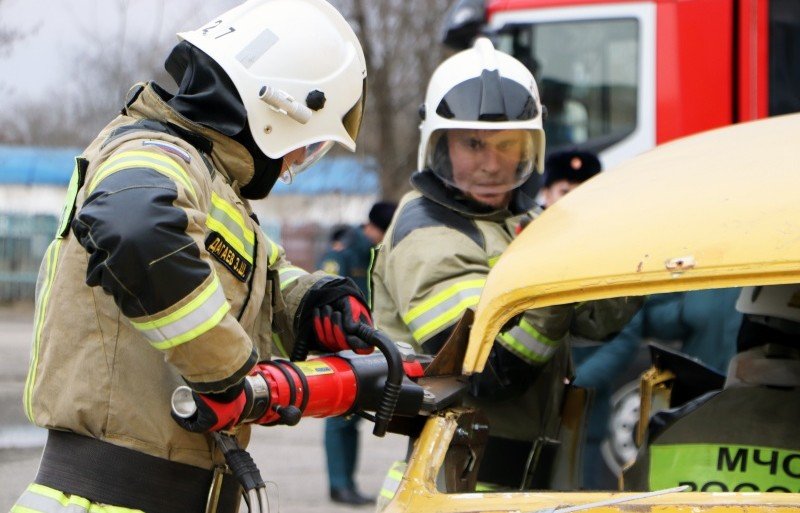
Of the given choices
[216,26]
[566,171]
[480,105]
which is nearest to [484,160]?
[480,105]

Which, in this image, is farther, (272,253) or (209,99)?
(272,253)

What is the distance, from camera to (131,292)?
7.56 ft

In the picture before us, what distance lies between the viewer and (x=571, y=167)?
19.6 ft

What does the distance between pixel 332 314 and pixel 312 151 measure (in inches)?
15.7

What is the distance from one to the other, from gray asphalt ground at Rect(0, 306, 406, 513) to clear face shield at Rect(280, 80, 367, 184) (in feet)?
11.1

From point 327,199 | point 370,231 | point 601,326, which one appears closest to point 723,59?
point 370,231

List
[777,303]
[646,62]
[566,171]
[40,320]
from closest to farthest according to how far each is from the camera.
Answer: [40,320] < [777,303] < [566,171] < [646,62]

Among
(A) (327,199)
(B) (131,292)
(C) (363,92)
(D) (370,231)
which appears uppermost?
(C) (363,92)

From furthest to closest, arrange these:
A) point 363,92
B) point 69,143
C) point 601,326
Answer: point 69,143 → point 601,326 → point 363,92

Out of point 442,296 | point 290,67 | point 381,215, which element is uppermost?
point 290,67

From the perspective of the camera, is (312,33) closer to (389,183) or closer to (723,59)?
(723,59)

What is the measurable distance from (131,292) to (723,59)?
597 cm

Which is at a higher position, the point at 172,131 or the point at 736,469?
the point at 172,131

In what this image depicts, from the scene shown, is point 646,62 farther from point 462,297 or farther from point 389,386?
point 389,386
